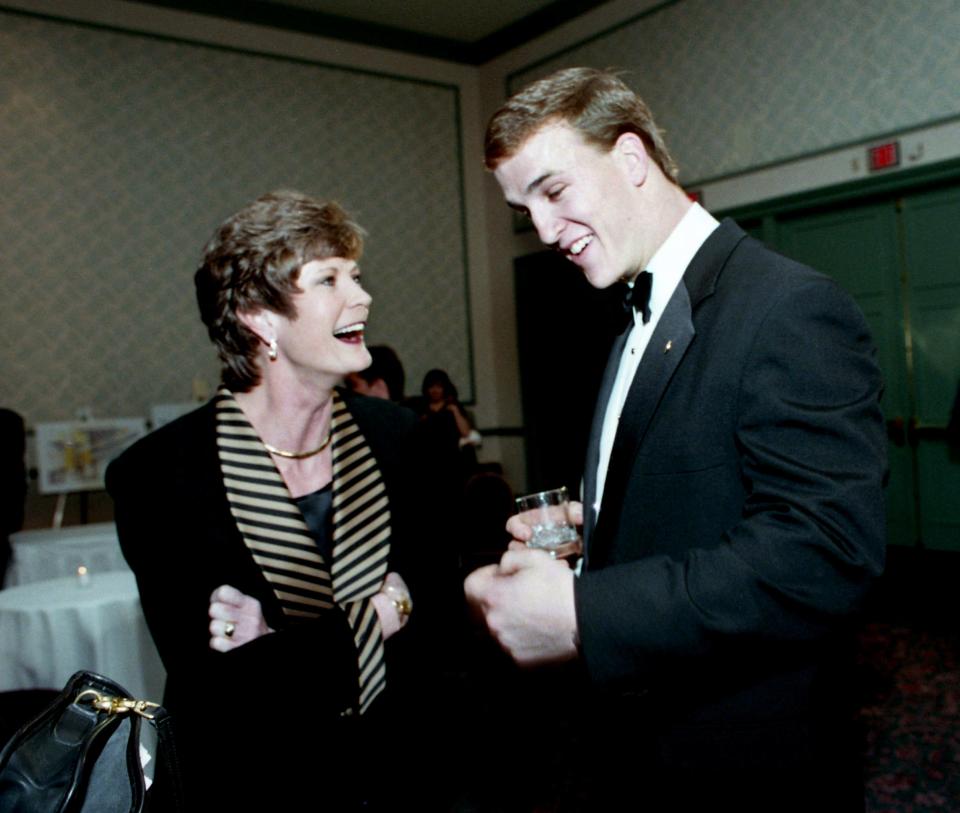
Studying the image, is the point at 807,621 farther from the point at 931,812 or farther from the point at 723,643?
the point at 931,812

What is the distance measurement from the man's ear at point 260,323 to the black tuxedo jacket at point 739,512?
2.90 feet

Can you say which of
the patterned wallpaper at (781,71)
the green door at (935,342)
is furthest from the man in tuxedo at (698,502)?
the green door at (935,342)

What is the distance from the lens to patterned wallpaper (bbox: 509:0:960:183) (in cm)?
520

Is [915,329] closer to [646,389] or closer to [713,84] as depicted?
[713,84]

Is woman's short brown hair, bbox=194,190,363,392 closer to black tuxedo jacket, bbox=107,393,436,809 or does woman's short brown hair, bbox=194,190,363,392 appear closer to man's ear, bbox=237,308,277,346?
man's ear, bbox=237,308,277,346

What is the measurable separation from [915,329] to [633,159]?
4694 millimetres

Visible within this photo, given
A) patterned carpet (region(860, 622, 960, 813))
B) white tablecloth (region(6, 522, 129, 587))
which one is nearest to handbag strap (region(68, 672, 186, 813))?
patterned carpet (region(860, 622, 960, 813))

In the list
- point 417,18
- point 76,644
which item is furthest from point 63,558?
point 417,18

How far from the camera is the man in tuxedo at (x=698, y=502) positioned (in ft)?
3.34

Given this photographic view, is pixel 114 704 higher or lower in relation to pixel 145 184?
lower

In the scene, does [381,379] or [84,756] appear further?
[381,379]

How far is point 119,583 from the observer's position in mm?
3289

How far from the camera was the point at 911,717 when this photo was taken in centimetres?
340

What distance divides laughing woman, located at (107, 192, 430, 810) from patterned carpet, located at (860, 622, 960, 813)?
6.38 ft
